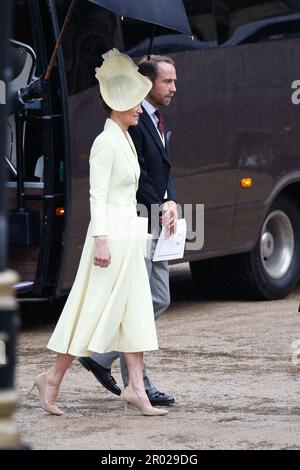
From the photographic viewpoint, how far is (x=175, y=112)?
10430mm

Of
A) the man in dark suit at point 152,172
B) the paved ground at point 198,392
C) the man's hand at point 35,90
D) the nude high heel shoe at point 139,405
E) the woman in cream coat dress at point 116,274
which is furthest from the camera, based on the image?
the man's hand at point 35,90

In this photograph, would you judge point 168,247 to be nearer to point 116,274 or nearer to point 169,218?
point 169,218

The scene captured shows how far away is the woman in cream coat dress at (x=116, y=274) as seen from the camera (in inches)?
279

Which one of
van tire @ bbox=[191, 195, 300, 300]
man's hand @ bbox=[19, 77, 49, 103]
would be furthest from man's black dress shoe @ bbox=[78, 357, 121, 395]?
van tire @ bbox=[191, 195, 300, 300]

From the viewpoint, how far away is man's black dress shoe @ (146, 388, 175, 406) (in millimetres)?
7492

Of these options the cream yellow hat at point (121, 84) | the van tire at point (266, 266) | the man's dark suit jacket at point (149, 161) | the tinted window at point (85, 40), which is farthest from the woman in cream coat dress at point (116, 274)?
the van tire at point (266, 266)

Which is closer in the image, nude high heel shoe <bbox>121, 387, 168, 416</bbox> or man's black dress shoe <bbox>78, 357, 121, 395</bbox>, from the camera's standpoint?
nude high heel shoe <bbox>121, 387, 168, 416</bbox>

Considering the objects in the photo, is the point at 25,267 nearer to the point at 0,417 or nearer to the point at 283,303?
the point at 283,303

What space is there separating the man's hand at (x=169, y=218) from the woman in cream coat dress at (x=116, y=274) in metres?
0.31

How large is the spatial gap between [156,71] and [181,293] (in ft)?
16.1

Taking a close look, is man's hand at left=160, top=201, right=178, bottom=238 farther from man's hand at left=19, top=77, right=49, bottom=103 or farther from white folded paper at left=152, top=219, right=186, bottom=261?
man's hand at left=19, top=77, right=49, bottom=103

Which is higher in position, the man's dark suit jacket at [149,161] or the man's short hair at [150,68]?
the man's short hair at [150,68]

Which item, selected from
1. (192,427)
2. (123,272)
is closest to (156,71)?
(123,272)

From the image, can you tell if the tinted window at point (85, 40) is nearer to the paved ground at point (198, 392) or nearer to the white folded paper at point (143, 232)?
the paved ground at point (198, 392)
